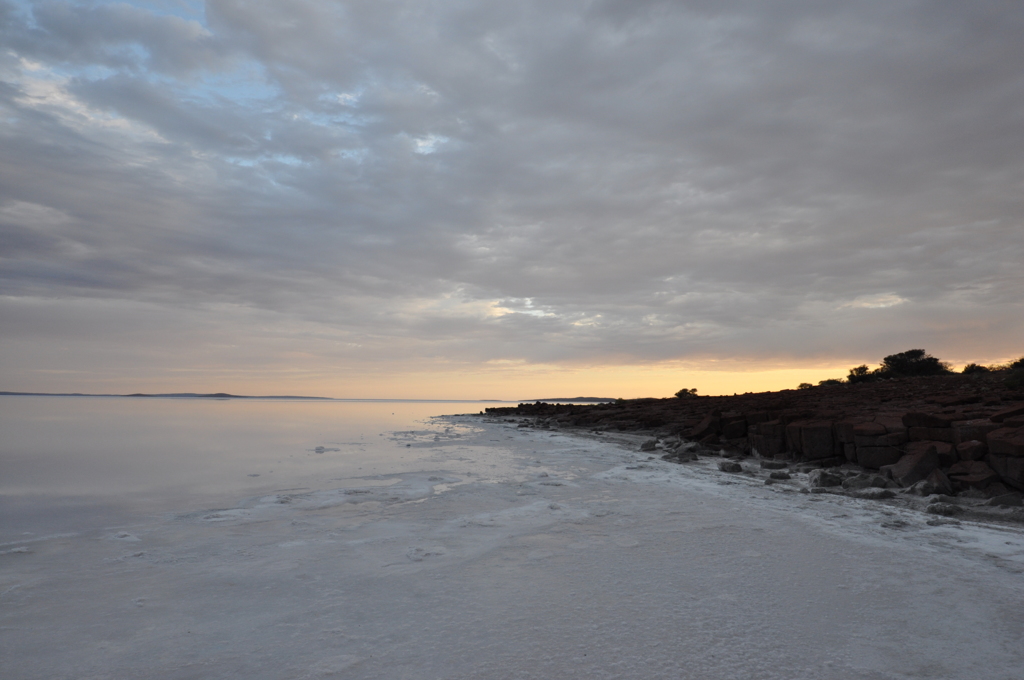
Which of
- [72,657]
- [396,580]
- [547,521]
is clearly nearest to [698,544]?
[547,521]

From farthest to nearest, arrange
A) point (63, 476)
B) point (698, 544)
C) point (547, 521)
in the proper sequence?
point (63, 476), point (547, 521), point (698, 544)

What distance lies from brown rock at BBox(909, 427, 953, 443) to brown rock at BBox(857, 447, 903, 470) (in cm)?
35

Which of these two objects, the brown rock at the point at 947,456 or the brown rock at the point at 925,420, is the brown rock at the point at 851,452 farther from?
the brown rock at the point at 947,456

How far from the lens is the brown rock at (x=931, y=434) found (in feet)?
24.7

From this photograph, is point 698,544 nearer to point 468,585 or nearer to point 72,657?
point 468,585

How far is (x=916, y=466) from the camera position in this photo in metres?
6.73

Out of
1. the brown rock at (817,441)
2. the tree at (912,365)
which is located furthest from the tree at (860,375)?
the brown rock at (817,441)

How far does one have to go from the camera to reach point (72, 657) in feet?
8.09

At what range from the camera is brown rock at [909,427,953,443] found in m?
7.52

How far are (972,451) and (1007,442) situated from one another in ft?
2.15

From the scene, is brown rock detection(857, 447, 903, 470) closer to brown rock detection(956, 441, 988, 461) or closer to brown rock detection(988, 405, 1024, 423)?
brown rock detection(956, 441, 988, 461)

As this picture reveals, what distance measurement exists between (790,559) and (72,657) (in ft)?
14.4

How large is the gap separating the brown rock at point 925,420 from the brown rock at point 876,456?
26.4 inches

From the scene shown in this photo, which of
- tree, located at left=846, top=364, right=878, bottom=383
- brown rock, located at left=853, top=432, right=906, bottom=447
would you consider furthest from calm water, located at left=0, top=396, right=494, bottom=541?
tree, located at left=846, top=364, right=878, bottom=383
